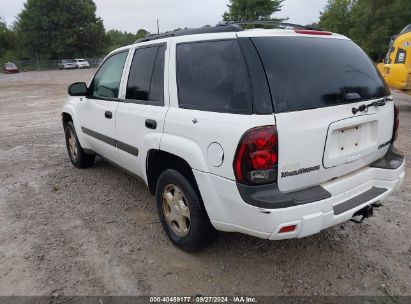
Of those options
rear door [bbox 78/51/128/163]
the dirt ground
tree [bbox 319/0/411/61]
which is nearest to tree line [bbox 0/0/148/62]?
tree [bbox 319/0/411/61]

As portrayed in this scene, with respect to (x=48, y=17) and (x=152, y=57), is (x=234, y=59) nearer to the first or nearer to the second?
(x=152, y=57)

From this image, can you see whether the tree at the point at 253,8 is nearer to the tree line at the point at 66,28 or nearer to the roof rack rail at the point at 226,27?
the tree line at the point at 66,28

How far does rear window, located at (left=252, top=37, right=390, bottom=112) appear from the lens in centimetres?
254

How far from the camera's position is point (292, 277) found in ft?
9.65

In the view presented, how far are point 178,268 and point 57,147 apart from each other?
5.09 metres

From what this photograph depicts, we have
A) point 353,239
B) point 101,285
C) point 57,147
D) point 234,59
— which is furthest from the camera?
point 57,147

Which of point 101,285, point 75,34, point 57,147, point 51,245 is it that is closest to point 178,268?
point 101,285

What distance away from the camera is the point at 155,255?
3305 millimetres

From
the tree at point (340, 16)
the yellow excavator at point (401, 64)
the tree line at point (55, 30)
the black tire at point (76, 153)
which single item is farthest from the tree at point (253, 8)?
the black tire at point (76, 153)

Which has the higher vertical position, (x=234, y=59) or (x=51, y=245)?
(x=234, y=59)

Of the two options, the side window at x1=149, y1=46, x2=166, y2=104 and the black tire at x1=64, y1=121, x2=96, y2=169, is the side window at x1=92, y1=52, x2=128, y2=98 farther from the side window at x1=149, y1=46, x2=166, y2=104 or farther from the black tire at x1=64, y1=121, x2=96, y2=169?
the black tire at x1=64, y1=121, x2=96, y2=169

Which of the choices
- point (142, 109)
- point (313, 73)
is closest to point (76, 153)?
point (142, 109)

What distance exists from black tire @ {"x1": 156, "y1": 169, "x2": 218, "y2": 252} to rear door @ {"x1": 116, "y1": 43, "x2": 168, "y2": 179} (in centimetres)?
32

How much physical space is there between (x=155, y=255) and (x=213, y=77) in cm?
166
